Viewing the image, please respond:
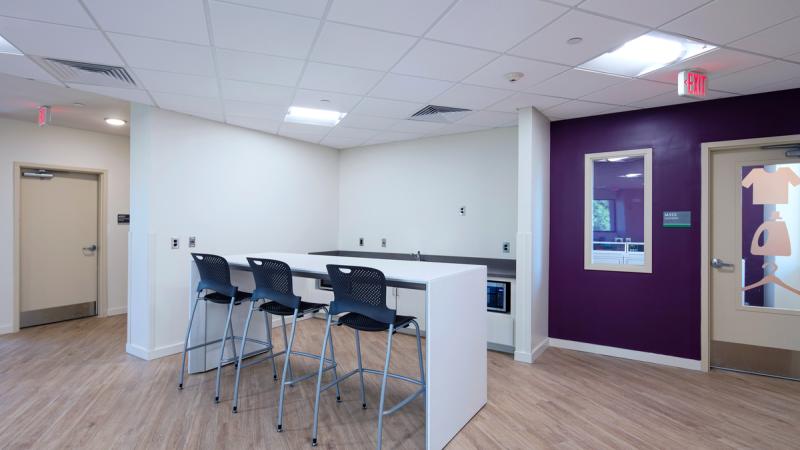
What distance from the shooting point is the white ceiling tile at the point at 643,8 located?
2120 millimetres

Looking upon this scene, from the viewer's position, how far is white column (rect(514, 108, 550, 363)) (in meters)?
4.03

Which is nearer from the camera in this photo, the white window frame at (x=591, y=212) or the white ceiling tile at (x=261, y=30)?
the white ceiling tile at (x=261, y=30)

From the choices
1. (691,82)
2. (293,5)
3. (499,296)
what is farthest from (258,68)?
(691,82)

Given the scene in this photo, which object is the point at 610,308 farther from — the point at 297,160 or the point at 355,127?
the point at 297,160

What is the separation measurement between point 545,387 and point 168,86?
4.16 meters

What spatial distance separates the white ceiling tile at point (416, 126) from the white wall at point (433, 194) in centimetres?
43

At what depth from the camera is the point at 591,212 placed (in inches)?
169

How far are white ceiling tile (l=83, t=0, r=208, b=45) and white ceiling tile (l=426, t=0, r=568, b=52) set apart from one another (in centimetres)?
139

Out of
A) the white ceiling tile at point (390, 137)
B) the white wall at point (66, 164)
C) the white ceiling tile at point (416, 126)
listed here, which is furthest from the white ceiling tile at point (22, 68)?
the white ceiling tile at point (390, 137)

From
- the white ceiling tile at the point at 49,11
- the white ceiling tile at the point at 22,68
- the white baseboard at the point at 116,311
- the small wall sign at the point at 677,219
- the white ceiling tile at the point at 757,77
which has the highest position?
the white ceiling tile at the point at 22,68

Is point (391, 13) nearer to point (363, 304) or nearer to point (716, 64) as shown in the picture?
point (363, 304)

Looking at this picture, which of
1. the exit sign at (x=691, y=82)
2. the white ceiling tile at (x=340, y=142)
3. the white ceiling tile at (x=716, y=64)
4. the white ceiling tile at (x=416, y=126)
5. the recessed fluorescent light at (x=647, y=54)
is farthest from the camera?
the white ceiling tile at (x=340, y=142)

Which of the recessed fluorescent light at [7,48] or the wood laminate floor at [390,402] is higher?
the recessed fluorescent light at [7,48]

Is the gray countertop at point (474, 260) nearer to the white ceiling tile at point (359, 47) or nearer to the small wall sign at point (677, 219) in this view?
the small wall sign at point (677, 219)
